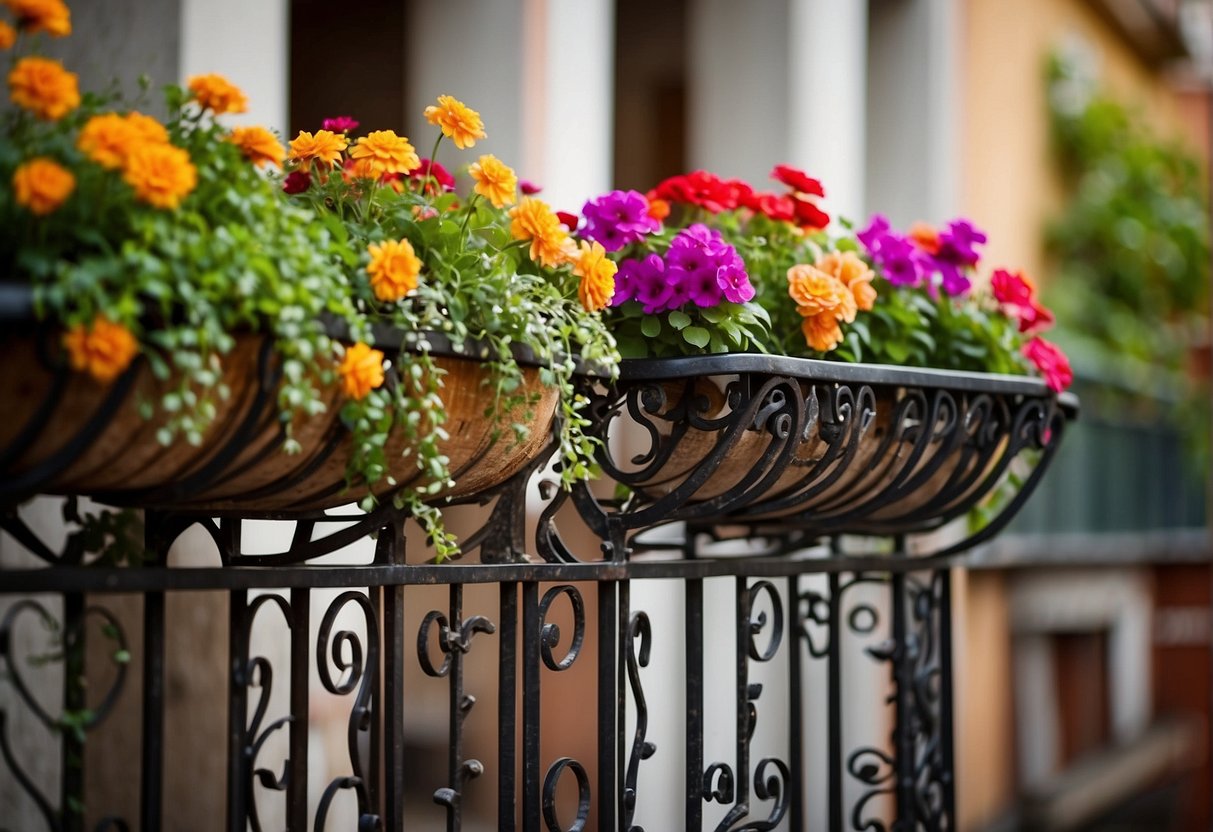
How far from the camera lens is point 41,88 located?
1153 millimetres

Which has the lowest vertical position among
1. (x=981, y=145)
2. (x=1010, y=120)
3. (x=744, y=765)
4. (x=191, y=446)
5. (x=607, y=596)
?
(x=744, y=765)

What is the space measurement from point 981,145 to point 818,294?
12.7ft

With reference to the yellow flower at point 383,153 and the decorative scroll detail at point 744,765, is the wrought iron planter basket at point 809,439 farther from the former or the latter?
the yellow flower at point 383,153

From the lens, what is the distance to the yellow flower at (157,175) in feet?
3.71

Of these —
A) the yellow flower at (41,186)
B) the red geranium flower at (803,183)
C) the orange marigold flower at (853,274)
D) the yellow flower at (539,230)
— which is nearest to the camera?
the yellow flower at (41,186)

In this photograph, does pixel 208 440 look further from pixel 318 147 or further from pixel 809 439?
pixel 809 439

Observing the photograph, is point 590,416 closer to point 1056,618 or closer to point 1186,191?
point 1056,618

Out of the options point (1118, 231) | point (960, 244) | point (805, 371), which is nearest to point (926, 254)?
point (960, 244)

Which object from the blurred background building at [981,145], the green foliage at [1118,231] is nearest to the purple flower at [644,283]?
the blurred background building at [981,145]

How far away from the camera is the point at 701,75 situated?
13.4 feet

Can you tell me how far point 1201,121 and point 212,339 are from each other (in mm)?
9574

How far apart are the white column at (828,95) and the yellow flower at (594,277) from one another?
2330mm

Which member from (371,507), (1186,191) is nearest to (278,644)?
(371,507)

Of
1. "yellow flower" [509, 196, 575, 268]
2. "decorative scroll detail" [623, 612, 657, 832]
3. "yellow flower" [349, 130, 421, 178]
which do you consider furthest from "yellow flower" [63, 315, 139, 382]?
"decorative scroll detail" [623, 612, 657, 832]
